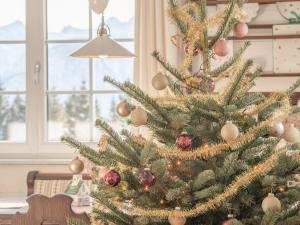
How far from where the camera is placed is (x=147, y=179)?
169 cm

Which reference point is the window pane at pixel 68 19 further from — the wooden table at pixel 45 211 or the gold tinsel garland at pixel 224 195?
the gold tinsel garland at pixel 224 195

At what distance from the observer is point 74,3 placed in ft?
15.2

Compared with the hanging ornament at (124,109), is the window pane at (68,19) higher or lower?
higher

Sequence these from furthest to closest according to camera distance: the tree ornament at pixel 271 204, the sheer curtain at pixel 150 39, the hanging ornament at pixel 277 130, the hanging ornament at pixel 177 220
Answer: the sheer curtain at pixel 150 39, the hanging ornament at pixel 277 130, the hanging ornament at pixel 177 220, the tree ornament at pixel 271 204

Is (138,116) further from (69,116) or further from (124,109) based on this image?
(69,116)

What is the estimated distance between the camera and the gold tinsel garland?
1.69 m

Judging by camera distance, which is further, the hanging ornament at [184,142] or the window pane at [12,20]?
the window pane at [12,20]

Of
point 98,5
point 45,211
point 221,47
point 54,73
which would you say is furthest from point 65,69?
point 221,47

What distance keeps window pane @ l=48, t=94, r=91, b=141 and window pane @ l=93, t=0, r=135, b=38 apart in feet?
1.72

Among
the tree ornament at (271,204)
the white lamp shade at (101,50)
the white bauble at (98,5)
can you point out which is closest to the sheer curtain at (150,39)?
the white bauble at (98,5)

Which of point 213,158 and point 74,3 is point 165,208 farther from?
point 74,3

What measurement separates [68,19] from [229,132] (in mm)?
3152

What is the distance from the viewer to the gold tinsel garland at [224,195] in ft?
5.53

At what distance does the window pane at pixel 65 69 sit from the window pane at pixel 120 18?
24cm
